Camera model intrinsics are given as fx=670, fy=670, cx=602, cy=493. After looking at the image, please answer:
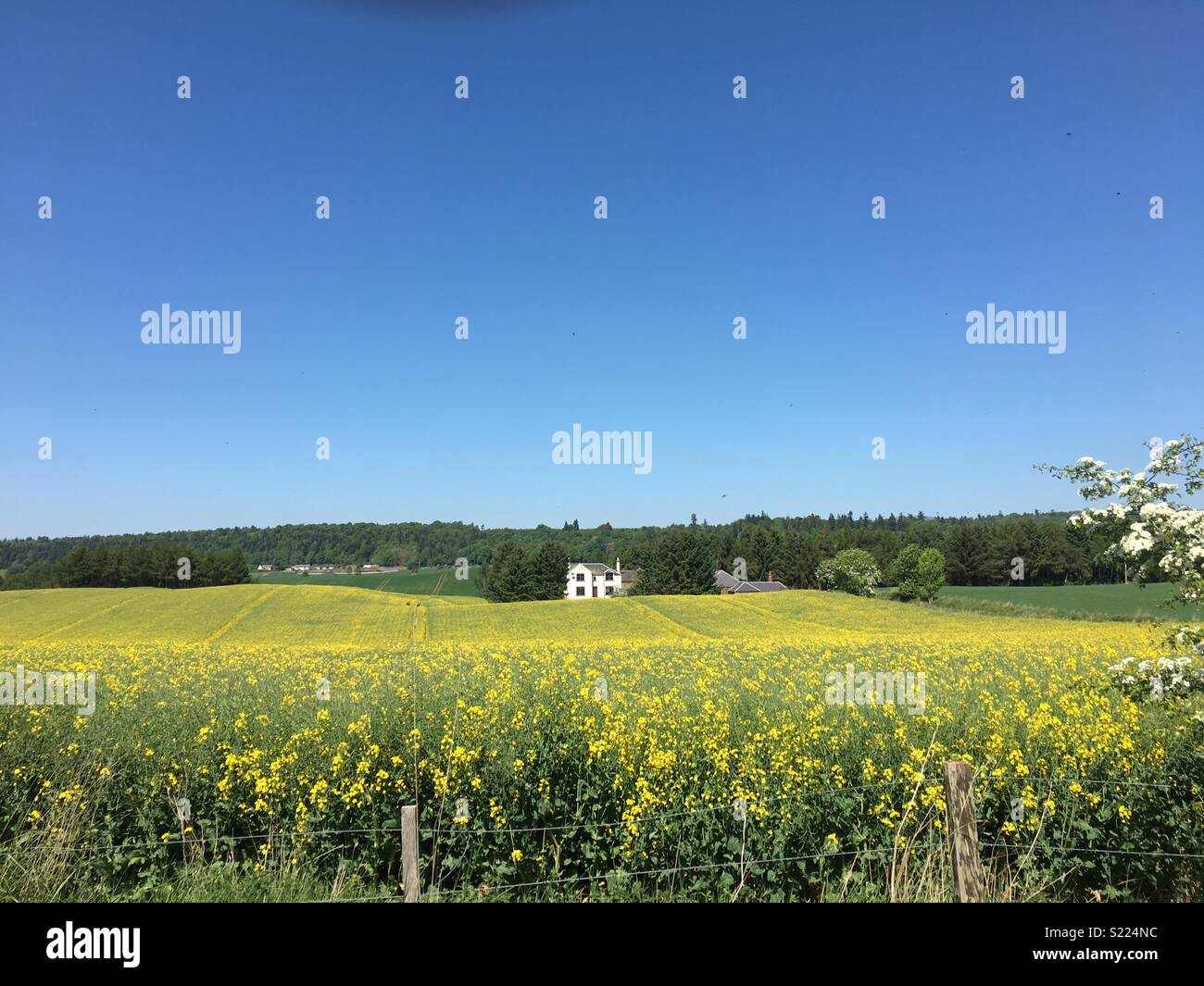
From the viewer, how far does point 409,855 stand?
4.40 m

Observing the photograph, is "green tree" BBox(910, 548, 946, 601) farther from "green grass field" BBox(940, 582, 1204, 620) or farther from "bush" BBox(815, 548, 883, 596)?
"bush" BBox(815, 548, 883, 596)

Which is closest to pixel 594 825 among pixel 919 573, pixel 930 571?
pixel 930 571

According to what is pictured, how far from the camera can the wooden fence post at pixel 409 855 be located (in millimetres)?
4340

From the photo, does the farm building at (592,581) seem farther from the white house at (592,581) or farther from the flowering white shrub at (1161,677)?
the flowering white shrub at (1161,677)

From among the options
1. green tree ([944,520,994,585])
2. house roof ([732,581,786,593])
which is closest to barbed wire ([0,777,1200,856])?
house roof ([732,581,786,593])

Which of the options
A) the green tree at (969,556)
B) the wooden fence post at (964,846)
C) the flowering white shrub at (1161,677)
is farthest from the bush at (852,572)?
the wooden fence post at (964,846)

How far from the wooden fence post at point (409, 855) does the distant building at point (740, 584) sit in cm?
7814

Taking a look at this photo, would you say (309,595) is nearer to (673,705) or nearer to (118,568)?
(118,568)

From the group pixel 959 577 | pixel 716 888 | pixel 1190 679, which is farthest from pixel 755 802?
pixel 959 577

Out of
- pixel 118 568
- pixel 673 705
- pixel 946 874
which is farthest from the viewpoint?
pixel 118 568

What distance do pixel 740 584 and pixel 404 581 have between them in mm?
41654

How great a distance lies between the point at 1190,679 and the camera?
465cm

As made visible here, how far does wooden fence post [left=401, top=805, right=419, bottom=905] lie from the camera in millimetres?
4340

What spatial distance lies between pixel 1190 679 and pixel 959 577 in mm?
90219
